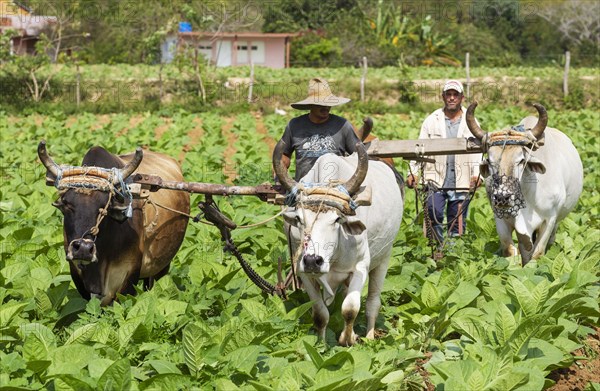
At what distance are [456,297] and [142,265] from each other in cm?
248

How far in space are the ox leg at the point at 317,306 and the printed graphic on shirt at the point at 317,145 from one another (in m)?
1.16

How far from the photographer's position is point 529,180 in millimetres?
8164

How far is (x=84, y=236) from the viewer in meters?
5.91

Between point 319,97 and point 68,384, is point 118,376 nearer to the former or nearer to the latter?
point 68,384

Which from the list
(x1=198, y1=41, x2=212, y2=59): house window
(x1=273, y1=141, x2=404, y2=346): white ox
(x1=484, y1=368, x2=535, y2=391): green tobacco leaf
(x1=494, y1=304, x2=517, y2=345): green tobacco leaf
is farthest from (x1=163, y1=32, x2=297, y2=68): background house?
(x1=484, y1=368, x2=535, y2=391): green tobacco leaf

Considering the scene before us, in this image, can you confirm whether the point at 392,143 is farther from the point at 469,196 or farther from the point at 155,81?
the point at 155,81

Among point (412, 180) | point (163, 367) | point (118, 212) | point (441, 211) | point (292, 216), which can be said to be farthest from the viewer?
point (441, 211)

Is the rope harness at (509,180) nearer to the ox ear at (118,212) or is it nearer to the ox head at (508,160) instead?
the ox head at (508,160)

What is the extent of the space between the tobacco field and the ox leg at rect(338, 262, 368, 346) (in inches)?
4.5

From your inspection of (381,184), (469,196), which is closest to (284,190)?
(381,184)

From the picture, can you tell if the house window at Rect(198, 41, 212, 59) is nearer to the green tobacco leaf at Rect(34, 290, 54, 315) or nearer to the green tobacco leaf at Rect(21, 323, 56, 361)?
the green tobacco leaf at Rect(34, 290, 54, 315)

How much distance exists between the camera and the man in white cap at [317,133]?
6.83 meters

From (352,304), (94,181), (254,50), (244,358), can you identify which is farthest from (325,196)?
(254,50)

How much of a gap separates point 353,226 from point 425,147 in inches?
85.0
